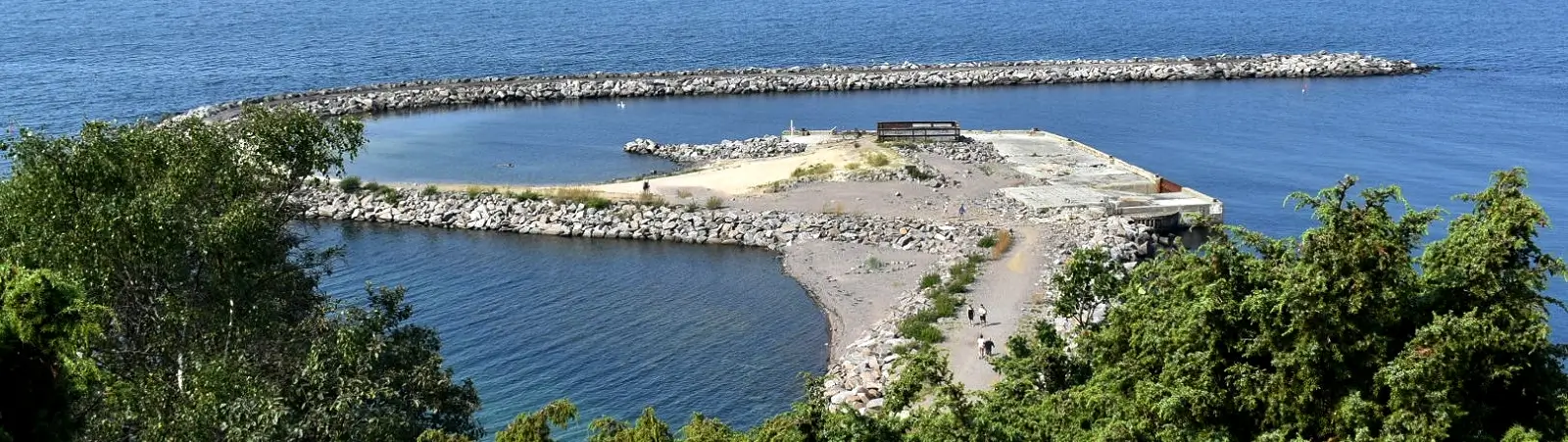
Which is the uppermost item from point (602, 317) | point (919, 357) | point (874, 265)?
point (919, 357)

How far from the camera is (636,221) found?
2154 inches

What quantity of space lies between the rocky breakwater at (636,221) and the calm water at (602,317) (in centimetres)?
80

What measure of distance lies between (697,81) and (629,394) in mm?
64189

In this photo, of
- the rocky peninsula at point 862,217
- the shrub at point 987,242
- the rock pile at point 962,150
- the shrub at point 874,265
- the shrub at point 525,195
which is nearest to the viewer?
the rocky peninsula at point 862,217

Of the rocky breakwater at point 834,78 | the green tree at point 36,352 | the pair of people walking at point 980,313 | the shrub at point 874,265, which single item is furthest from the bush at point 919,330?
the rocky breakwater at point 834,78

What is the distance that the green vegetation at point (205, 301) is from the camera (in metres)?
17.8

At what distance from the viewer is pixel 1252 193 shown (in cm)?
6119

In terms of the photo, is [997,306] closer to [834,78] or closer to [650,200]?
[650,200]

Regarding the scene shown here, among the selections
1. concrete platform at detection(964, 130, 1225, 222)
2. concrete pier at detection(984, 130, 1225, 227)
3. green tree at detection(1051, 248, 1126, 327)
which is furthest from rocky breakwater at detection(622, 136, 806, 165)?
A: green tree at detection(1051, 248, 1126, 327)

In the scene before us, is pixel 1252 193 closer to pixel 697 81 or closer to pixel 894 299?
pixel 894 299

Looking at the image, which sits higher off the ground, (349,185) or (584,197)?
(349,185)

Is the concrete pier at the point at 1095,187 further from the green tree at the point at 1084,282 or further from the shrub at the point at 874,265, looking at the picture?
the green tree at the point at 1084,282

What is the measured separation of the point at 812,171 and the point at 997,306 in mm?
22769

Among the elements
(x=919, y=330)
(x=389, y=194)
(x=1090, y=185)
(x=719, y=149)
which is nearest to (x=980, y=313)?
(x=919, y=330)
